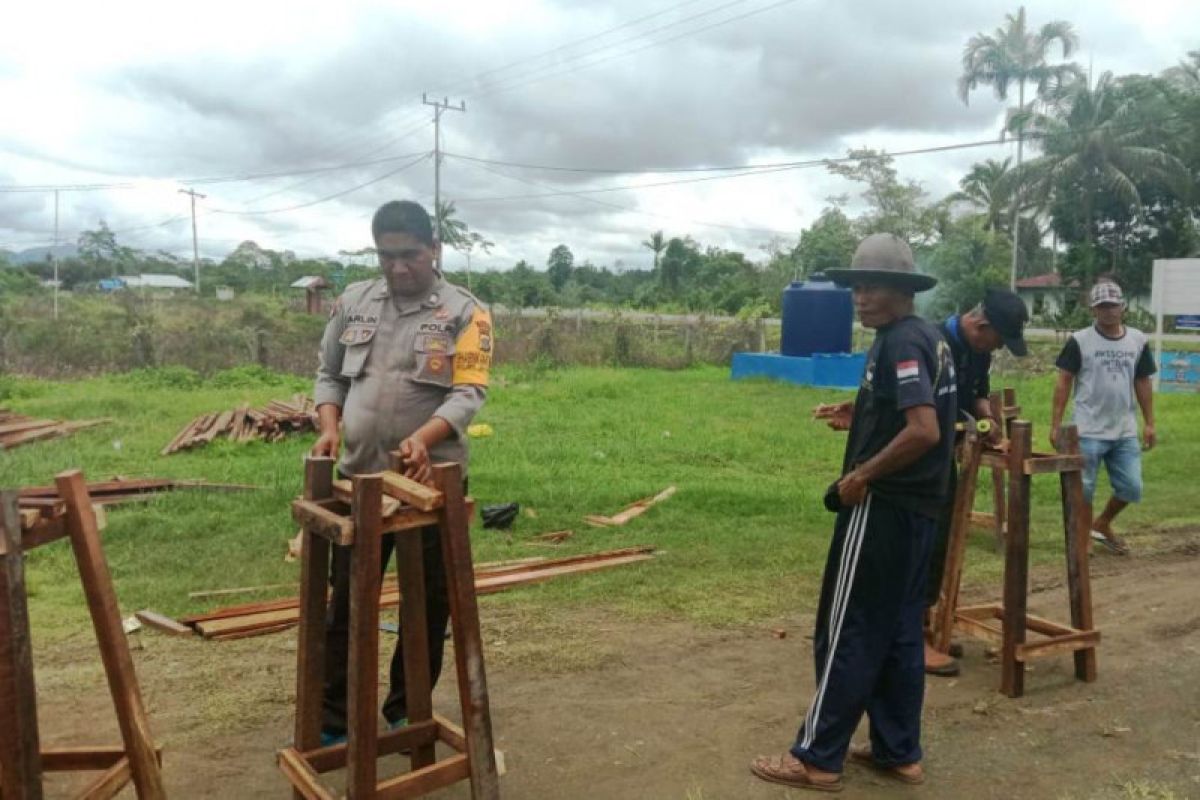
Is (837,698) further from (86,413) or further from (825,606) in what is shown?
(86,413)

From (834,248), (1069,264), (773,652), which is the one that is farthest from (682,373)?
(1069,264)

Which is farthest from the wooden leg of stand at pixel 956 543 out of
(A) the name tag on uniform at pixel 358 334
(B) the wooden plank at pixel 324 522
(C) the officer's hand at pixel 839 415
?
(B) the wooden plank at pixel 324 522

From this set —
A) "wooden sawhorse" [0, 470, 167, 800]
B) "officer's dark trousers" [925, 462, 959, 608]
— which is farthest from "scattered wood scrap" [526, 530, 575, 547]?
"wooden sawhorse" [0, 470, 167, 800]

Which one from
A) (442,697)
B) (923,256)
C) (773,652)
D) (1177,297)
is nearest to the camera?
(442,697)

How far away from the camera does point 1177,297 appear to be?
16328mm

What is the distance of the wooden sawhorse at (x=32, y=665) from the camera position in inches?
97.1

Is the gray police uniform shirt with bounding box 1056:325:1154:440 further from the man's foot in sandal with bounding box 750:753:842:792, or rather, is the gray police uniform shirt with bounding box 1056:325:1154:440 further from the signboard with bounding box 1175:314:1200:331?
the signboard with bounding box 1175:314:1200:331

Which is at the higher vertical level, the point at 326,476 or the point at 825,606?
the point at 326,476

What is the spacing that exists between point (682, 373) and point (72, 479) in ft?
60.5

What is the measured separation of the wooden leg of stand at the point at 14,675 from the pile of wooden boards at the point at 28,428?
913cm

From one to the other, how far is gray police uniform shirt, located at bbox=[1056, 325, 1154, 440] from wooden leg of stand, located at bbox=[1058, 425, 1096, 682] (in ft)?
7.08

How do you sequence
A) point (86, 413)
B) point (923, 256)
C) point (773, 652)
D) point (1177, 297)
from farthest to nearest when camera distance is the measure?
point (923, 256) < point (1177, 297) < point (86, 413) < point (773, 652)

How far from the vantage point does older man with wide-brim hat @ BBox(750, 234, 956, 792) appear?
344 cm

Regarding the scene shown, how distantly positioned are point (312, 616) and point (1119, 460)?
5.72 meters
